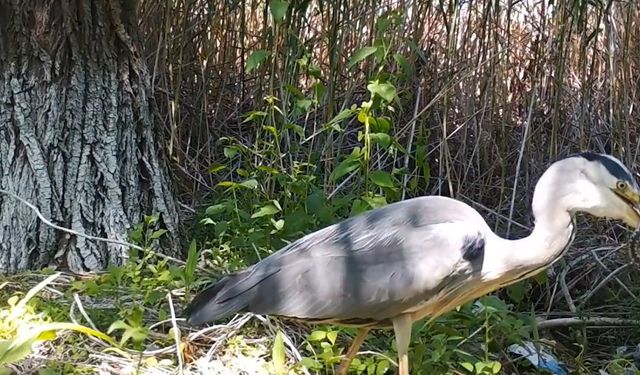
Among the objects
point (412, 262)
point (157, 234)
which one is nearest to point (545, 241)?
point (412, 262)

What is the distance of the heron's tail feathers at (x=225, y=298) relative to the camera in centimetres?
256

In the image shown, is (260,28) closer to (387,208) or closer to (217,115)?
(217,115)

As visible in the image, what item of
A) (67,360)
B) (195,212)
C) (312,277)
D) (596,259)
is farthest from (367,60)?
(67,360)

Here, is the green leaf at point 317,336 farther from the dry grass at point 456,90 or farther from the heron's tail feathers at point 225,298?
the dry grass at point 456,90

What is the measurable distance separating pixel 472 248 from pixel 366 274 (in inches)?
13.2

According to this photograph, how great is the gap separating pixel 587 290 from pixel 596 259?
0.51ft

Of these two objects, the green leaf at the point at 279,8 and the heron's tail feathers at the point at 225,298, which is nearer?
the heron's tail feathers at the point at 225,298

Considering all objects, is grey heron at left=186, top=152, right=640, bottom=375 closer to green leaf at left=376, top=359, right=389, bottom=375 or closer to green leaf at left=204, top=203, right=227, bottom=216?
green leaf at left=376, top=359, right=389, bottom=375

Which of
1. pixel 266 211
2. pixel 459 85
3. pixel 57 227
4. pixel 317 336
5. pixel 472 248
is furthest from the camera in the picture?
pixel 459 85

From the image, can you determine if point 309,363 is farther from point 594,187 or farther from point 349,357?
point 594,187

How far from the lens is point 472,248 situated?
8.57 feet

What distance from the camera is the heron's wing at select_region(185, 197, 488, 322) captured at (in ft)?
8.45

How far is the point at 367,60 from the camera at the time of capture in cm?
429

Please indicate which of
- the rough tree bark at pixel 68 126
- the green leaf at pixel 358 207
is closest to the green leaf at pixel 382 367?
the green leaf at pixel 358 207
